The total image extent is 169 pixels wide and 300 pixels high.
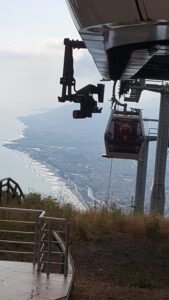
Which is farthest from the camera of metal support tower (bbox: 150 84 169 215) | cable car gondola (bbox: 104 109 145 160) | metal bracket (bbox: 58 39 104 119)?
metal support tower (bbox: 150 84 169 215)

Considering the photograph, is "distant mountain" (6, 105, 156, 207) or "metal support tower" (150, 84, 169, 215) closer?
"metal support tower" (150, 84, 169, 215)

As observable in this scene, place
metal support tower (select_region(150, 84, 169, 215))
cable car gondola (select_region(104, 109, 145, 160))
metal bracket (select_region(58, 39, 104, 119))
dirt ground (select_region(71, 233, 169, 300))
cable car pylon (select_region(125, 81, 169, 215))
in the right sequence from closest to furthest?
dirt ground (select_region(71, 233, 169, 300))
metal bracket (select_region(58, 39, 104, 119))
cable car gondola (select_region(104, 109, 145, 160))
cable car pylon (select_region(125, 81, 169, 215))
metal support tower (select_region(150, 84, 169, 215))

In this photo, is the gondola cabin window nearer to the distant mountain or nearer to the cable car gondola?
the cable car gondola

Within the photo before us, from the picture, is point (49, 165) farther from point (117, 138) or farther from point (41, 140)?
point (117, 138)

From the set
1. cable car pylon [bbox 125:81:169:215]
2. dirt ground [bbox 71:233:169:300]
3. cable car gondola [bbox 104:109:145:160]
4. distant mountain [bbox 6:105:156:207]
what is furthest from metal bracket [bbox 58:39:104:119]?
distant mountain [bbox 6:105:156:207]

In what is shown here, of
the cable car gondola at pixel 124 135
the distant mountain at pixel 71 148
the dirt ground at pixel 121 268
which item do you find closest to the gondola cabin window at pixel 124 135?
the cable car gondola at pixel 124 135

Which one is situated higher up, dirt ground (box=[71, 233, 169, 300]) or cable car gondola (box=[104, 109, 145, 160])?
cable car gondola (box=[104, 109, 145, 160])

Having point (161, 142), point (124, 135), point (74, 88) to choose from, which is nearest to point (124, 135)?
point (124, 135)
